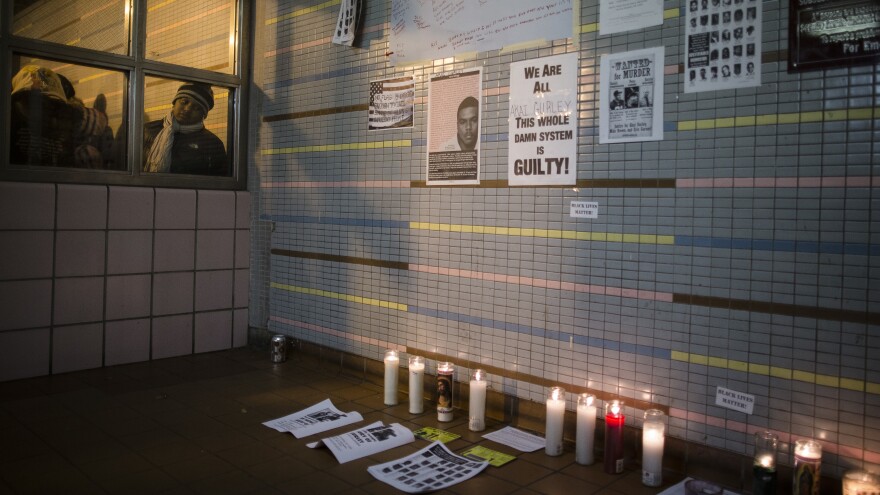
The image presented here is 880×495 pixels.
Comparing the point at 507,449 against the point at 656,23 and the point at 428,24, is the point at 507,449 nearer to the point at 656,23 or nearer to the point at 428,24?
the point at 656,23

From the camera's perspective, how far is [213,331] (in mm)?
5449

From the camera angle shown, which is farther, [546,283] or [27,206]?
[27,206]

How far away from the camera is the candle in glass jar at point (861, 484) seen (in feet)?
8.03

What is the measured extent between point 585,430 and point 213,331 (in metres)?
→ 3.51

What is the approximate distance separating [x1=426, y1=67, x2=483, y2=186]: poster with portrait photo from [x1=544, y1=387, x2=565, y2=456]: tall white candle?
1421mm

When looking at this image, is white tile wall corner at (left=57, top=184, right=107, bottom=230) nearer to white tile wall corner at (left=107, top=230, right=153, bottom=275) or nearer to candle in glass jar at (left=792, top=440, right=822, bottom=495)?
white tile wall corner at (left=107, top=230, right=153, bottom=275)

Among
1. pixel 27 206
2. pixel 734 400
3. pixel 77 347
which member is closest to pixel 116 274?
pixel 77 347

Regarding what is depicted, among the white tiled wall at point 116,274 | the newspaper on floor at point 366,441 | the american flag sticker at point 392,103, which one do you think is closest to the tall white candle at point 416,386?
the newspaper on floor at point 366,441

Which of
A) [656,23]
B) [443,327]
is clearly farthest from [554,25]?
[443,327]

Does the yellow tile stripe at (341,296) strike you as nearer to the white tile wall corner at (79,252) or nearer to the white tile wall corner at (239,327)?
the white tile wall corner at (239,327)

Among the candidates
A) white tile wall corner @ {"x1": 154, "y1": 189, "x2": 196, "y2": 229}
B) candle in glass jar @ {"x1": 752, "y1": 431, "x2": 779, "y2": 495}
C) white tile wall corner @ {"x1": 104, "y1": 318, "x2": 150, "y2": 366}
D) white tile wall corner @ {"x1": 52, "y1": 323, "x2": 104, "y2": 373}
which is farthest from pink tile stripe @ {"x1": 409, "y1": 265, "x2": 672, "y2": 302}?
white tile wall corner @ {"x1": 52, "y1": 323, "x2": 104, "y2": 373}

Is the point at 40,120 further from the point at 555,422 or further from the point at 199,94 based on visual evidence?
the point at 555,422

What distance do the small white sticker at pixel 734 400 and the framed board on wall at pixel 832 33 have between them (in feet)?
4.82

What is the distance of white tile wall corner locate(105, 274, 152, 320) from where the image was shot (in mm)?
4832
